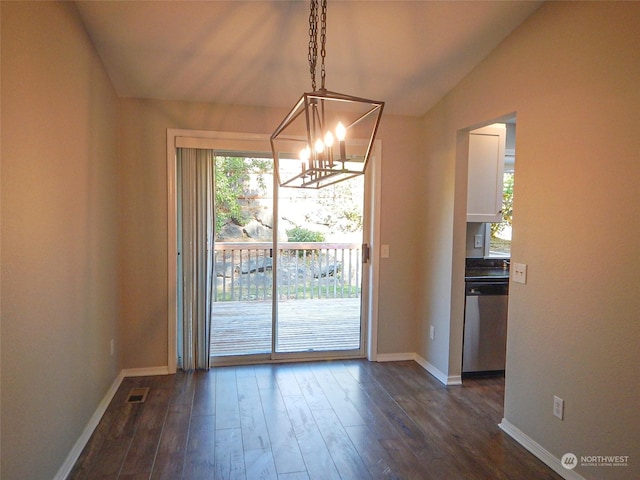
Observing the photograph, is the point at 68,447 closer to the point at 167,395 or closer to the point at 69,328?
the point at 69,328

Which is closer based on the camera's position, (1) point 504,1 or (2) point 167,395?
(1) point 504,1

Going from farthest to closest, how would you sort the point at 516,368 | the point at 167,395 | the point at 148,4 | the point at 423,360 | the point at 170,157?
the point at 423,360, the point at 170,157, the point at 167,395, the point at 516,368, the point at 148,4

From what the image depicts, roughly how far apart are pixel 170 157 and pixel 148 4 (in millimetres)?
1286

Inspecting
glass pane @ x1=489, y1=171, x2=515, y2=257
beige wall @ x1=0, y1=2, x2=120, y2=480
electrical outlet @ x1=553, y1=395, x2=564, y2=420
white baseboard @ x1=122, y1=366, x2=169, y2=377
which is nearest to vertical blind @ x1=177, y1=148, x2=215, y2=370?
white baseboard @ x1=122, y1=366, x2=169, y2=377

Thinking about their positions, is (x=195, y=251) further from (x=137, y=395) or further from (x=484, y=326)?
(x=484, y=326)

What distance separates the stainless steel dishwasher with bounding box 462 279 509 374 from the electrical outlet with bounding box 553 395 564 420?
3.84 ft

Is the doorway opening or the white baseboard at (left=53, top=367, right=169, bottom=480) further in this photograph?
the doorway opening

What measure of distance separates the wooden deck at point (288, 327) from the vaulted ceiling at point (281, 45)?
2.24 metres

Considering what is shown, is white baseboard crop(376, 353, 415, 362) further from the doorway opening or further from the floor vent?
the floor vent

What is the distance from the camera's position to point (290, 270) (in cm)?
525

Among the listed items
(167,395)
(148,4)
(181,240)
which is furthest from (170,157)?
(167,395)

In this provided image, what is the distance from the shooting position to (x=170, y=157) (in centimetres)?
331

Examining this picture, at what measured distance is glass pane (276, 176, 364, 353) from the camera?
4.34 meters

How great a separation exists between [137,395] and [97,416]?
41cm
